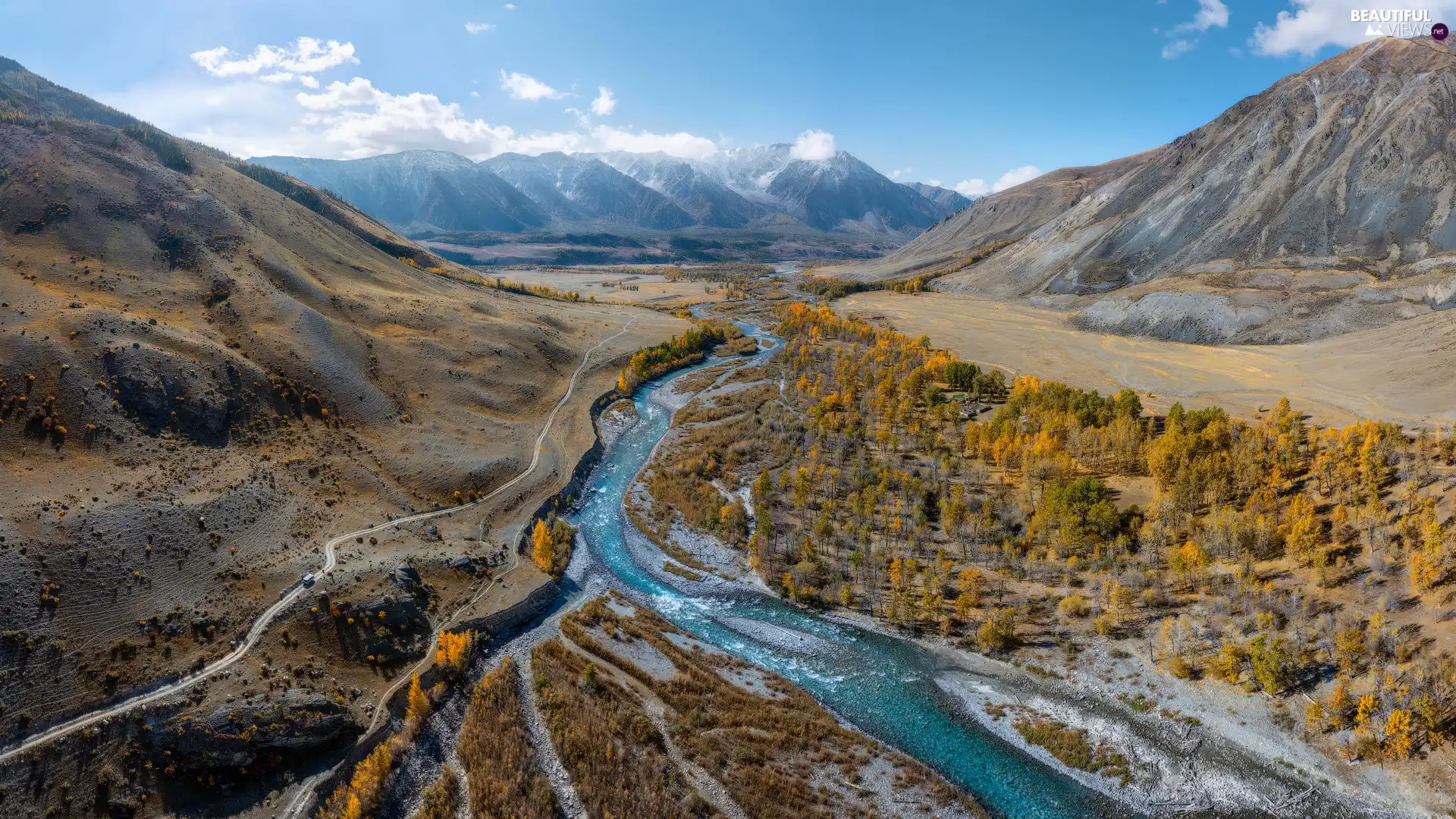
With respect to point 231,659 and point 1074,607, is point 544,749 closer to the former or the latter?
point 231,659

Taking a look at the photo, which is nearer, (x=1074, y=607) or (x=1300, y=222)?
(x=1074, y=607)

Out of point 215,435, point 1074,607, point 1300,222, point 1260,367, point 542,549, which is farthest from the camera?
point 1300,222

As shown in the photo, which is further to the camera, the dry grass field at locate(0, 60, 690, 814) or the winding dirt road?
the dry grass field at locate(0, 60, 690, 814)

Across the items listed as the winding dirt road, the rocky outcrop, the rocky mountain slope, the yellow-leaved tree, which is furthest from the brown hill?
the rocky mountain slope

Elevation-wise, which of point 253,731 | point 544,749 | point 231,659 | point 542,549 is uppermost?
point 542,549

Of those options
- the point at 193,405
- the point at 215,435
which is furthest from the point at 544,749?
the point at 193,405

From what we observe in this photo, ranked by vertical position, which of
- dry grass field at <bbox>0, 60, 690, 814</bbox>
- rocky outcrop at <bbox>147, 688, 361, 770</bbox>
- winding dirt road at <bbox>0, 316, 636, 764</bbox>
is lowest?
rocky outcrop at <bbox>147, 688, 361, 770</bbox>

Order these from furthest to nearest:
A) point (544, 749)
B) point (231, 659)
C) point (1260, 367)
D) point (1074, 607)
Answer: point (1260, 367) < point (1074, 607) < point (231, 659) < point (544, 749)

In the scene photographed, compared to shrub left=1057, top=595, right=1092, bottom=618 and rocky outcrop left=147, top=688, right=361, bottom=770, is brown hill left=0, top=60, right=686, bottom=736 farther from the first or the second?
shrub left=1057, top=595, right=1092, bottom=618
